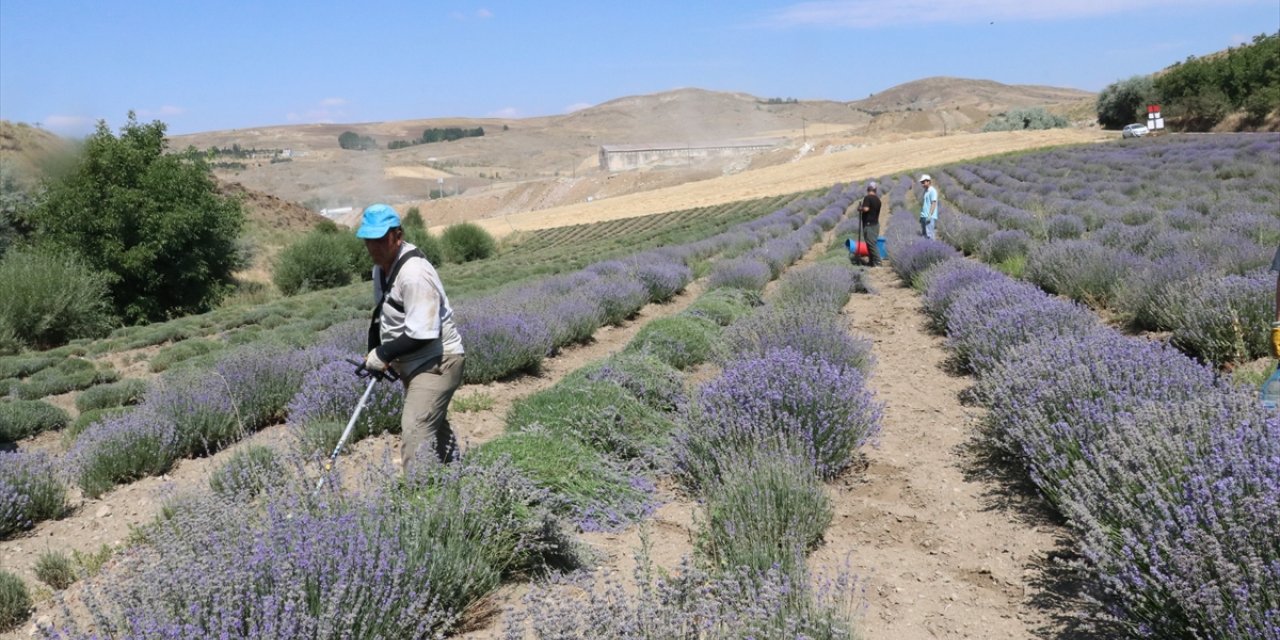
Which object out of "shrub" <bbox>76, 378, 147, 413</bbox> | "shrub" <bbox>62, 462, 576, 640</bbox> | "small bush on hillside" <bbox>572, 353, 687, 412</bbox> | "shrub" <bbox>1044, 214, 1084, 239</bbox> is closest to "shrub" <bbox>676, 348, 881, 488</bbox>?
"small bush on hillside" <bbox>572, 353, 687, 412</bbox>

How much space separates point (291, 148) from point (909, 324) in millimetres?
190136

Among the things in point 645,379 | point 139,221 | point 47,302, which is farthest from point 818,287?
point 139,221

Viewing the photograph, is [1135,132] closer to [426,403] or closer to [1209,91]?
[1209,91]

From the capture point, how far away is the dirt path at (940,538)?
3346 millimetres

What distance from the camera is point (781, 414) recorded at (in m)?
4.82

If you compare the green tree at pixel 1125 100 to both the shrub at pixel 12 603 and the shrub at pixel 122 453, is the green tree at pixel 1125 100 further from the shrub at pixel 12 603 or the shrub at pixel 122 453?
the shrub at pixel 12 603

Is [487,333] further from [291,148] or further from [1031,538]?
[291,148]

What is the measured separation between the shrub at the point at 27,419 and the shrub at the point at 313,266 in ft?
64.5

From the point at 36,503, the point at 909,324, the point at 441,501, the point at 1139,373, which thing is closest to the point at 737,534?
the point at 441,501

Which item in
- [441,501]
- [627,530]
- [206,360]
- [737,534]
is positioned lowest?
[206,360]

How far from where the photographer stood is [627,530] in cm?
441

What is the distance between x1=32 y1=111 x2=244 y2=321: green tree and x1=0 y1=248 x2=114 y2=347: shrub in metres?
3.64

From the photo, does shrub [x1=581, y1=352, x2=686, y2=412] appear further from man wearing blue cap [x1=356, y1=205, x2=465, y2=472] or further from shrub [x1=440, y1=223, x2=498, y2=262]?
shrub [x1=440, y1=223, x2=498, y2=262]

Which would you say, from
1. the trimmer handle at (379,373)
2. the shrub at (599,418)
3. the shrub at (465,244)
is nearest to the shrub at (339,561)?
the trimmer handle at (379,373)
